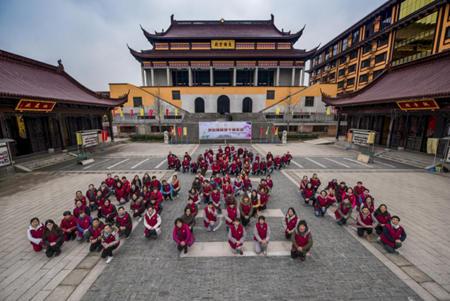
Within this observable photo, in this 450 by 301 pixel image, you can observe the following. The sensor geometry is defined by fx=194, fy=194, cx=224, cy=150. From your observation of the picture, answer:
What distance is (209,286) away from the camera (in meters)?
4.48

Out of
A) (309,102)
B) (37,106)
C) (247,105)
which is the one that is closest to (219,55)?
(247,105)

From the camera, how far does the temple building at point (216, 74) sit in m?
33.1

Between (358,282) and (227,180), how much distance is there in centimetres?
524

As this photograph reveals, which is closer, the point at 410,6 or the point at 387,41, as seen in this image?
the point at 410,6

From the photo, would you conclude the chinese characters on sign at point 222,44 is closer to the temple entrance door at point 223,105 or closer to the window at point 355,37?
the temple entrance door at point 223,105

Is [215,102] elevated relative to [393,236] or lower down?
elevated

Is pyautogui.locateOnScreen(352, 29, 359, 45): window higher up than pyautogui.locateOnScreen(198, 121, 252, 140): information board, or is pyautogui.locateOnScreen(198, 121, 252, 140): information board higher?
pyautogui.locateOnScreen(352, 29, 359, 45): window

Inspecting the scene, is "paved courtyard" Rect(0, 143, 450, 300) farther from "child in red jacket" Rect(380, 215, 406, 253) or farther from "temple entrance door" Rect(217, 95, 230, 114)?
"temple entrance door" Rect(217, 95, 230, 114)

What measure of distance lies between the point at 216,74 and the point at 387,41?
107 ft

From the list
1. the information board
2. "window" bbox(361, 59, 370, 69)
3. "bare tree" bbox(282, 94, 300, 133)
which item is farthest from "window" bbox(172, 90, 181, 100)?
"window" bbox(361, 59, 370, 69)

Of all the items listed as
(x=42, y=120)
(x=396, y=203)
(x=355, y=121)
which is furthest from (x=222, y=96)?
(x=396, y=203)

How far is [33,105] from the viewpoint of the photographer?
13.5 meters

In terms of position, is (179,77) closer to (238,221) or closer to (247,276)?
(238,221)

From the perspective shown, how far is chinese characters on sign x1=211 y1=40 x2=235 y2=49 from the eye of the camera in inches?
1578
